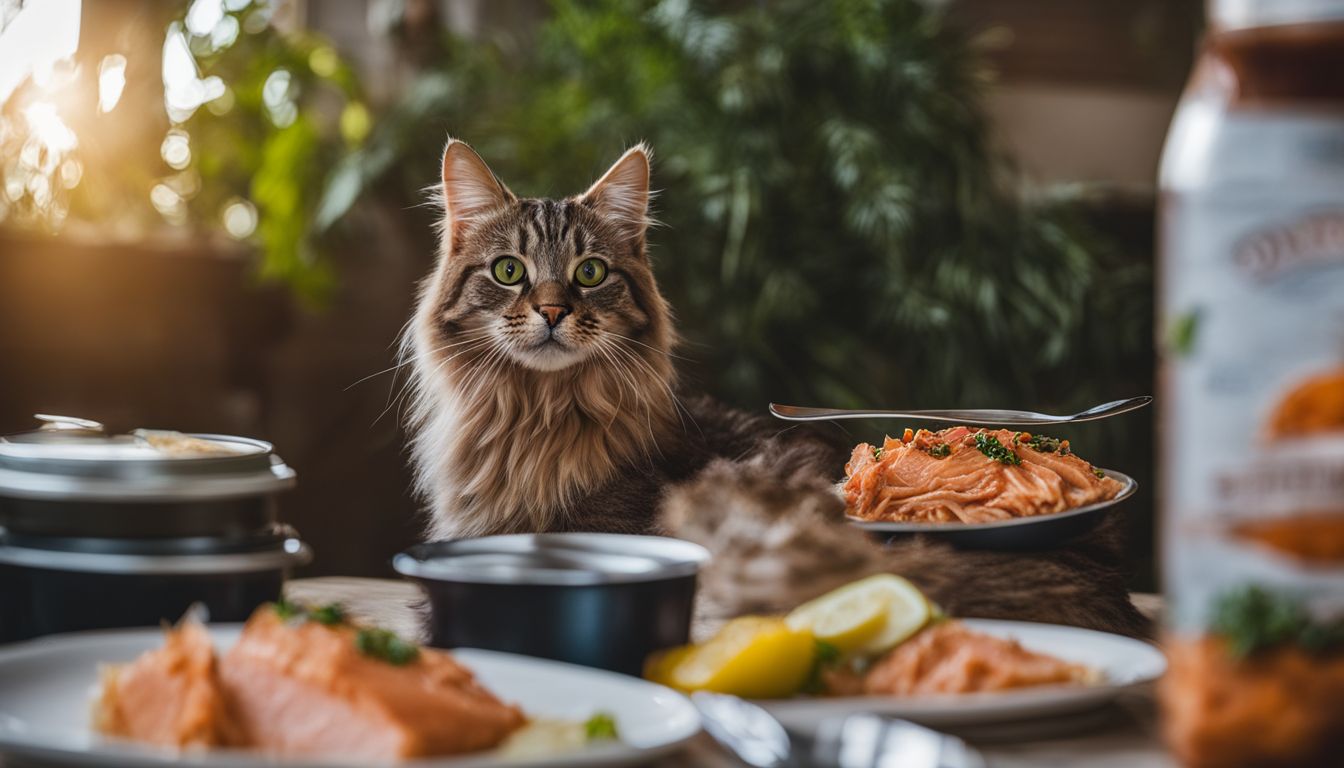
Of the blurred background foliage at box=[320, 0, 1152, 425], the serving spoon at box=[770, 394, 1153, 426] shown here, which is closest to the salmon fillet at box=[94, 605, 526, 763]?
the serving spoon at box=[770, 394, 1153, 426]

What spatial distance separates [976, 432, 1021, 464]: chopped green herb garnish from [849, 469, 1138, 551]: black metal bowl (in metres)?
0.13

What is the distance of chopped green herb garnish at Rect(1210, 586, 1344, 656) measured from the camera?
666 millimetres

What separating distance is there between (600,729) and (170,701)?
283 mm

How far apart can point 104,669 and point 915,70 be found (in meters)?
3.60

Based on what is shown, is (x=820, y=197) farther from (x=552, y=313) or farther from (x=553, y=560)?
(x=553, y=560)

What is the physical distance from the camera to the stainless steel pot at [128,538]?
97 cm

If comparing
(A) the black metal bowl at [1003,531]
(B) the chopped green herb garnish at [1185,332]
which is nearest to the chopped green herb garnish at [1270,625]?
(B) the chopped green herb garnish at [1185,332]

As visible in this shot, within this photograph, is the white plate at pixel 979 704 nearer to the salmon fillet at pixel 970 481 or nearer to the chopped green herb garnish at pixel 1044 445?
the salmon fillet at pixel 970 481

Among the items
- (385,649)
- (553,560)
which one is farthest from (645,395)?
(385,649)

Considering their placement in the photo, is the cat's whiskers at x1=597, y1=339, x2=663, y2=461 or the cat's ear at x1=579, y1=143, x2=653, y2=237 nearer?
the cat's whiskers at x1=597, y1=339, x2=663, y2=461

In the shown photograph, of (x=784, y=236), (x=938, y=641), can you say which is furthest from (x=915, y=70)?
(x=938, y=641)

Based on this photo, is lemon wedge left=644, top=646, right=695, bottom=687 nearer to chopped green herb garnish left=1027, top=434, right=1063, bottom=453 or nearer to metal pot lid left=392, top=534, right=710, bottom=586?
metal pot lid left=392, top=534, right=710, bottom=586

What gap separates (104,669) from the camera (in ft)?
2.75

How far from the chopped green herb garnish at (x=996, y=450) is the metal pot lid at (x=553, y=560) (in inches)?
19.2
